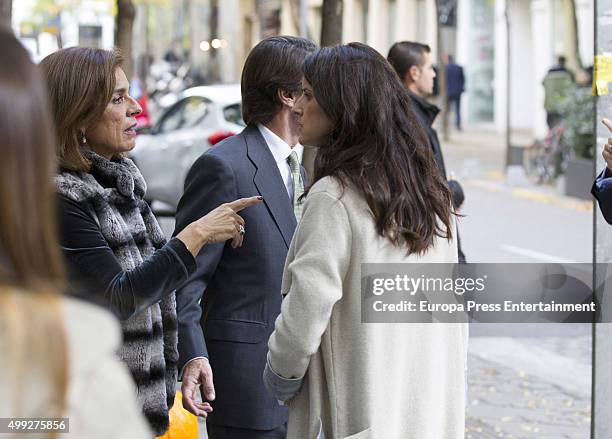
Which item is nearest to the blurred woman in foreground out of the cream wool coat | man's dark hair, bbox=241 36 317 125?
the cream wool coat

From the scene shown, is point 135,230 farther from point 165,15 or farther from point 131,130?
point 165,15

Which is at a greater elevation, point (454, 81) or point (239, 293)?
point (239, 293)

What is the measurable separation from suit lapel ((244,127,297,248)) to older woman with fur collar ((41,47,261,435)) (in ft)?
1.12

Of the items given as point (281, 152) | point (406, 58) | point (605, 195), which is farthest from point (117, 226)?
point (406, 58)

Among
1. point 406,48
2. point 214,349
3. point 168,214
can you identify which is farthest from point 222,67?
point 214,349

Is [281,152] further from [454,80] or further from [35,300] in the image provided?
[454,80]

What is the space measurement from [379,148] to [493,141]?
3135 cm

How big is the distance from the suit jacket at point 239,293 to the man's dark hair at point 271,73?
9.8 inches

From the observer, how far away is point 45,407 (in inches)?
57.5

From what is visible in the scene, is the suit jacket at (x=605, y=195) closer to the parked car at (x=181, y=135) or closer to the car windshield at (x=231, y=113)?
the parked car at (x=181, y=135)

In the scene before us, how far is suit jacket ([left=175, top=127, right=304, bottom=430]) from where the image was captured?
3643 millimetres

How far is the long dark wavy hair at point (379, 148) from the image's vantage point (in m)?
2.94

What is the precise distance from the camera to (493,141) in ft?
111

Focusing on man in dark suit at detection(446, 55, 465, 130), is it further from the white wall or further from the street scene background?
the white wall
